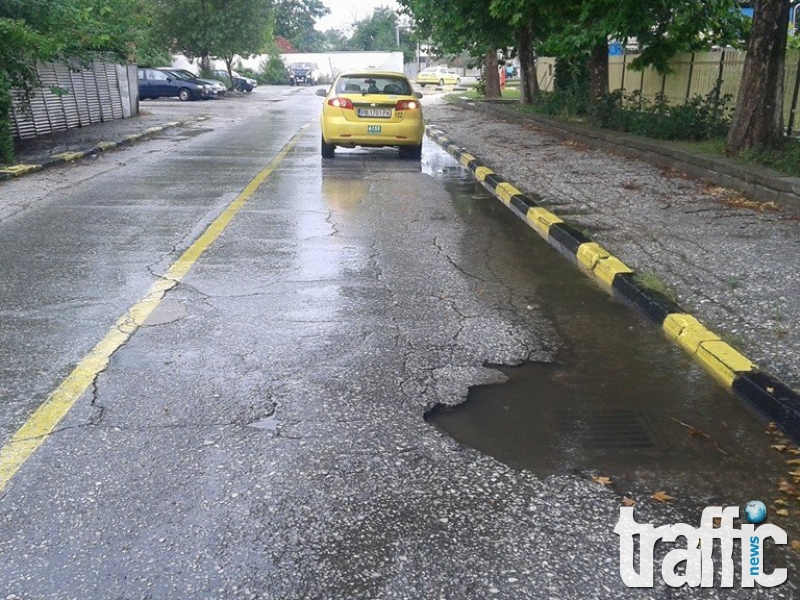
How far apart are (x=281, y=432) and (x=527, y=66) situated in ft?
83.8

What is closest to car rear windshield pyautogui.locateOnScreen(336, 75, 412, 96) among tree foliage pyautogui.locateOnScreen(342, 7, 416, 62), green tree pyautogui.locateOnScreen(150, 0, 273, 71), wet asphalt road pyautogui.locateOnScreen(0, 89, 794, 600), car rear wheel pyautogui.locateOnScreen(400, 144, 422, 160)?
car rear wheel pyautogui.locateOnScreen(400, 144, 422, 160)

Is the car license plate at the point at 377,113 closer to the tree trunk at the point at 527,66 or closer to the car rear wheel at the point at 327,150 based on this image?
the car rear wheel at the point at 327,150

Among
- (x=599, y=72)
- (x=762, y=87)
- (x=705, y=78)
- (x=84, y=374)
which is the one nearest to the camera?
(x=84, y=374)

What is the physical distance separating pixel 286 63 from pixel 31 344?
76168mm

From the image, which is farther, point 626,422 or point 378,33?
point 378,33

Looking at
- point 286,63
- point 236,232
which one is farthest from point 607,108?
point 286,63

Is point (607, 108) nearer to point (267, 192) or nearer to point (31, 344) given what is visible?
point (267, 192)

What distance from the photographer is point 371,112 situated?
1498 cm

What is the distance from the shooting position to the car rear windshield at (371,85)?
15.2 m

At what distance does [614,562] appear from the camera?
2984 mm

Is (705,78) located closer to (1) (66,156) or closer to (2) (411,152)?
(2) (411,152)

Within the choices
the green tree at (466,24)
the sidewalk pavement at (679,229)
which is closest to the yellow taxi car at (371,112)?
the sidewalk pavement at (679,229)

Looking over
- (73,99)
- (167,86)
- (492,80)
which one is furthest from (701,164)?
(167,86)
